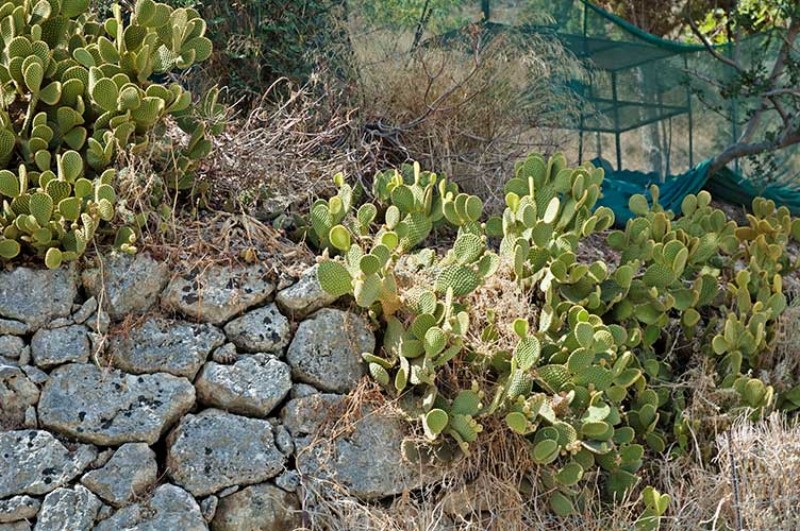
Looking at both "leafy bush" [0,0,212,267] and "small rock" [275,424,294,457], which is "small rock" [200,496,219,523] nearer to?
"small rock" [275,424,294,457]

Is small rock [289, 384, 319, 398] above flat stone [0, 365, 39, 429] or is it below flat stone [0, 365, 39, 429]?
below

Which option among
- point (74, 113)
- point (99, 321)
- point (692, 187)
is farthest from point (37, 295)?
point (692, 187)

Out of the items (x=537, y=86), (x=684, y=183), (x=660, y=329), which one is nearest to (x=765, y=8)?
(x=684, y=183)

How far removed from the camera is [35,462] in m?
3.72

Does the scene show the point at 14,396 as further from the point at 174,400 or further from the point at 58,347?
the point at 174,400

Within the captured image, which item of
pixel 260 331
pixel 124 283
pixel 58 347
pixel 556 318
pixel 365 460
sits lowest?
pixel 365 460

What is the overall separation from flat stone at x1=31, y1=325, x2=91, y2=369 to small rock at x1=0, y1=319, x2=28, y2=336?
1.9 inches

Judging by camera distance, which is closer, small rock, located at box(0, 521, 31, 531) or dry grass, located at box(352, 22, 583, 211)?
small rock, located at box(0, 521, 31, 531)

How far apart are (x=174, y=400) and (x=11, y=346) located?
0.62 metres

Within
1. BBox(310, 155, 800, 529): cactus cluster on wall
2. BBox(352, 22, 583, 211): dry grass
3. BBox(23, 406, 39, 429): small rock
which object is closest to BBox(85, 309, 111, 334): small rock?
BBox(23, 406, 39, 429): small rock

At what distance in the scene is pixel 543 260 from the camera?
14.7 ft

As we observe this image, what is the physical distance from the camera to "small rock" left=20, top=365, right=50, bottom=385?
12.7 feet

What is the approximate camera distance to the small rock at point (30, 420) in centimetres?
380

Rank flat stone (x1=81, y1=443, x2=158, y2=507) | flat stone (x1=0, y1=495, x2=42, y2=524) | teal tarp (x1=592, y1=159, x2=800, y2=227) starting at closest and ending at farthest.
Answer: flat stone (x1=0, y1=495, x2=42, y2=524), flat stone (x1=81, y1=443, x2=158, y2=507), teal tarp (x1=592, y1=159, x2=800, y2=227)
